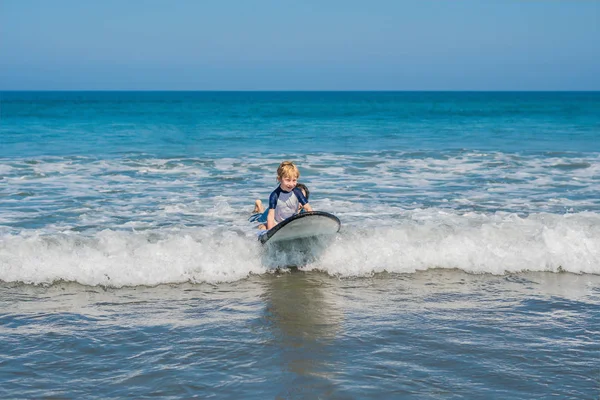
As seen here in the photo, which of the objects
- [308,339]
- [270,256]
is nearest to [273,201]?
[270,256]

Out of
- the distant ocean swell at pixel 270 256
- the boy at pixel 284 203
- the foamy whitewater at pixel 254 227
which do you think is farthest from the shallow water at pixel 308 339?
the boy at pixel 284 203

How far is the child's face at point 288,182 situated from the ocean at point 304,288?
96 centimetres

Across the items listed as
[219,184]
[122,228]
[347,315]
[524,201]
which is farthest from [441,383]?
[219,184]

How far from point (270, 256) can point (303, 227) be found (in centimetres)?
78

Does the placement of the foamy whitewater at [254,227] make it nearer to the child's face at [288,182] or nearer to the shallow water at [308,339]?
the shallow water at [308,339]

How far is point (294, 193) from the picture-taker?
9508 mm

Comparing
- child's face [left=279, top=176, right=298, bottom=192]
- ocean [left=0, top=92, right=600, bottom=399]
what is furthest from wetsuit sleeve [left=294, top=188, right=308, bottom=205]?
ocean [left=0, top=92, right=600, bottom=399]

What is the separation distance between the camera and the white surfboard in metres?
8.83

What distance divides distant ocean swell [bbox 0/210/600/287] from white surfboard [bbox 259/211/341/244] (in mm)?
395

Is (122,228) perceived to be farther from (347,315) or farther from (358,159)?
(358,159)

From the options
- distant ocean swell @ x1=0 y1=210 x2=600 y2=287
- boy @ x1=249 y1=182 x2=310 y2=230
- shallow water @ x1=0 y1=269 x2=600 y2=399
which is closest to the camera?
shallow water @ x1=0 y1=269 x2=600 y2=399

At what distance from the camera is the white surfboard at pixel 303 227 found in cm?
883

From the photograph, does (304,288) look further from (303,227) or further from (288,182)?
(288,182)

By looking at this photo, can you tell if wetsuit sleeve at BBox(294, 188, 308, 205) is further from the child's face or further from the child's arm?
the child's arm
